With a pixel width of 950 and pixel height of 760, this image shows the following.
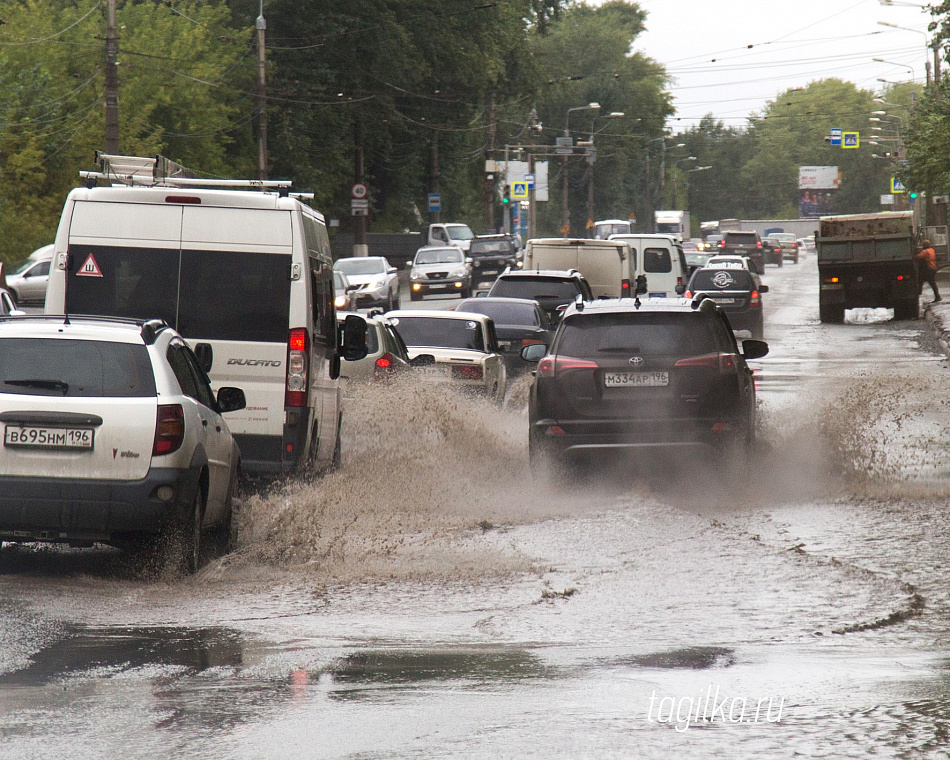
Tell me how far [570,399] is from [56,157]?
127 ft

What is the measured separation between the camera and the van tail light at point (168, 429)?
8.47 metres

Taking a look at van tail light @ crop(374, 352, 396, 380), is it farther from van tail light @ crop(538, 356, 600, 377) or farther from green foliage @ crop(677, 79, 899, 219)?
green foliage @ crop(677, 79, 899, 219)

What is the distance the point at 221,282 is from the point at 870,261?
104 ft

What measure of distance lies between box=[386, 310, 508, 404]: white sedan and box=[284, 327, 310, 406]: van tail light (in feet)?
24.5

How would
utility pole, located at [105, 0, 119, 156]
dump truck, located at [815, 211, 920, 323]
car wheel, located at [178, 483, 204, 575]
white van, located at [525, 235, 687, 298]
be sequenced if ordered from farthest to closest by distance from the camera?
dump truck, located at [815, 211, 920, 323] → white van, located at [525, 235, 687, 298] → utility pole, located at [105, 0, 119, 156] → car wheel, located at [178, 483, 204, 575]

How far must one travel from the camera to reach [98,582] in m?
8.49

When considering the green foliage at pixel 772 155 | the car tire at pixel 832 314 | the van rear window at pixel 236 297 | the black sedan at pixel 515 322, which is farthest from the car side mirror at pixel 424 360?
the green foliage at pixel 772 155

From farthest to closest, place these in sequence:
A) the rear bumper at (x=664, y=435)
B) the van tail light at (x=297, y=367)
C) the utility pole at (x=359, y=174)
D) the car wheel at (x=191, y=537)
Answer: the utility pole at (x=359, y=174) < the rear bumper at (x=664, y=435) < the van tail light at (x=297, y=367) < the car wheel at (x=191, y=537)

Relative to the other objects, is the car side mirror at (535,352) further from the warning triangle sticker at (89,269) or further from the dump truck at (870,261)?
the dump truck at (870,261)

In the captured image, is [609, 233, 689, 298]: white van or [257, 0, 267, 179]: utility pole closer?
[257, 0, 267, 179]: utility pole

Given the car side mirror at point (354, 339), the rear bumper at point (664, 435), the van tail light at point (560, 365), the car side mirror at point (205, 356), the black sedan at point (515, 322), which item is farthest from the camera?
the black sedan at point (515, 322)

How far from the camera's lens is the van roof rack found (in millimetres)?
11852

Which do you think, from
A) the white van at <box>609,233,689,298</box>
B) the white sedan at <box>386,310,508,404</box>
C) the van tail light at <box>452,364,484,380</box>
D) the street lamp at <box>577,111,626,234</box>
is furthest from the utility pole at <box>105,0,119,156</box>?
the street lamp at <box>577,111,626,234</box>

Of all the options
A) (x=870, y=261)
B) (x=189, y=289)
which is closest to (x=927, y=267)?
(x=870, y=261)
